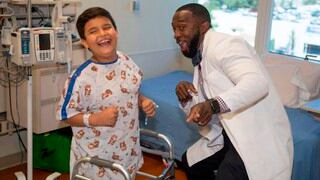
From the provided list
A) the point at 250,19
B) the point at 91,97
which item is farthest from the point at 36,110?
the point at 250,19

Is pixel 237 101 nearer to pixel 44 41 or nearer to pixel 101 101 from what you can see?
pixel 101 101

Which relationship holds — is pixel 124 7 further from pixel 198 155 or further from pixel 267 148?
pixel 267 148

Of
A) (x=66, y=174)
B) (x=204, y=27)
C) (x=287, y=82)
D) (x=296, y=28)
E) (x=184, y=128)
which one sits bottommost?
(x=66, y=174)

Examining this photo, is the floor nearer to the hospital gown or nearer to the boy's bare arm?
the hospital gown

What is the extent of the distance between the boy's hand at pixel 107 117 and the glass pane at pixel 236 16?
9.59ft

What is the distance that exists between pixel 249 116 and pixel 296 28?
8.17 ft

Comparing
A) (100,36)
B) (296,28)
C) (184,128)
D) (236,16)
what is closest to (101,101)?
(100,36)

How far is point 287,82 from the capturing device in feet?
11.4

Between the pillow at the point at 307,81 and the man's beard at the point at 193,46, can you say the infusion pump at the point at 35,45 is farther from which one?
the pillow at the point at 307,81

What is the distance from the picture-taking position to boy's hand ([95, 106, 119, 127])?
5.25ft

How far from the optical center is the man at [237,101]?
1.50m

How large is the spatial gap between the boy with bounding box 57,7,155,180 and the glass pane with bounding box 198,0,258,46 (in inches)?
107

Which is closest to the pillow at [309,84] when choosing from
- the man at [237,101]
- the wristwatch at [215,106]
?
the man at [237,101]

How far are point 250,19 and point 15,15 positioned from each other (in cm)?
244
